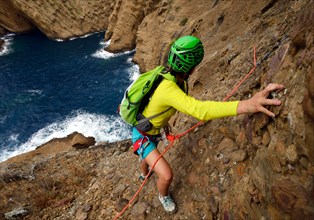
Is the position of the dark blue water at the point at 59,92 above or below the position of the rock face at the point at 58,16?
below

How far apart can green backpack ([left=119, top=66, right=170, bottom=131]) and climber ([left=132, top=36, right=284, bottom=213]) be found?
0.12 m

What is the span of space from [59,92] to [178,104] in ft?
113

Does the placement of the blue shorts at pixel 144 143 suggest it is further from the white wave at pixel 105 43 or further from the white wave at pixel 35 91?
the white wave at pixel 105 43

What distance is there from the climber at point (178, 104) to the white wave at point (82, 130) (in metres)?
20.4

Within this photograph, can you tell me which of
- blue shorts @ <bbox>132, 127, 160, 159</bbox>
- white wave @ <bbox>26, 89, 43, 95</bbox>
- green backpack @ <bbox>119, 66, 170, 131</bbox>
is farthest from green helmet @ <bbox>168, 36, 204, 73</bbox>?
white wave @ <bbox>26, 89, 43, 95</bbox>

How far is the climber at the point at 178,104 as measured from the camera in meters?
4.14

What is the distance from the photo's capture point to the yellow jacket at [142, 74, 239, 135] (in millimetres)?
4289

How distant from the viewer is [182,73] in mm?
5035

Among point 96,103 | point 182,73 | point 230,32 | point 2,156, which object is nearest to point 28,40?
point 96,103

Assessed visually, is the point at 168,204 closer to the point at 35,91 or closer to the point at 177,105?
the point at 177,105

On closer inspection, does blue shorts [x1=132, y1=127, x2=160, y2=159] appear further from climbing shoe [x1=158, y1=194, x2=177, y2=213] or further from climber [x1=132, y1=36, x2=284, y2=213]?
climbing shoe [x1=158, y1=194, x2=177, y2=213]

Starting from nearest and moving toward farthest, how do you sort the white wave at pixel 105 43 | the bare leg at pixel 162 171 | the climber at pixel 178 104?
1. the climber at pixel 178 104
2. the bare leg at pixel 162 171
3. the white wave at pixel 105 43

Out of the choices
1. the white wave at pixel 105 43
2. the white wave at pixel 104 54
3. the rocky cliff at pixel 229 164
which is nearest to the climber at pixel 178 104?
the rocky cliff at pixel 229 164

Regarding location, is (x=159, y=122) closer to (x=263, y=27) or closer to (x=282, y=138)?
(x=282, y=138)
